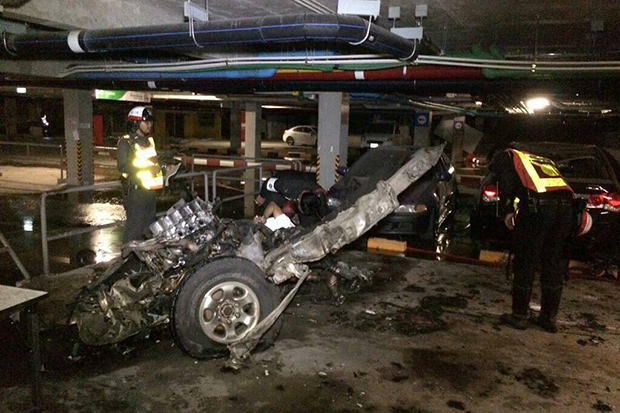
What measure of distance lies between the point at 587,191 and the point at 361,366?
4.82 metres

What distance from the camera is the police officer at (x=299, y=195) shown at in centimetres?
552

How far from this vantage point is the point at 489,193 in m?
8.12

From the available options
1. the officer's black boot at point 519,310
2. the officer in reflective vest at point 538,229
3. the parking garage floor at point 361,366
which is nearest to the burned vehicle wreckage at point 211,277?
the parking garage floor at point 361,366

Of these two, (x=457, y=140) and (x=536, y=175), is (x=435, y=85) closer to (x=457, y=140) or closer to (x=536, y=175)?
(x=536, y=175)

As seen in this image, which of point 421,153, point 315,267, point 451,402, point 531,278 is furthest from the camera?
point 315,267

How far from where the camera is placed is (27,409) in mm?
3350

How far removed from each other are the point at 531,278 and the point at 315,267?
2203 millimetres

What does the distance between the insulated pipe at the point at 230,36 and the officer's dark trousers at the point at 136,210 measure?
1.78 meters

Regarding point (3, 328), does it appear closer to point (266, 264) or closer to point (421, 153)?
point (266, 264)

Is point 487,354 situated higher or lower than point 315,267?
lower

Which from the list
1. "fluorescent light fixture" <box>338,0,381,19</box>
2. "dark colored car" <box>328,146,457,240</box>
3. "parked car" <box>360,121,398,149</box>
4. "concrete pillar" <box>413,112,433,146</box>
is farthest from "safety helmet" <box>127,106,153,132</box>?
"parked car" <box>360,121,398,149</box>

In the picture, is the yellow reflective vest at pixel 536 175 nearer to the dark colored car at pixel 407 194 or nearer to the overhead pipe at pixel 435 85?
the overhead pipe at pixel 435 85

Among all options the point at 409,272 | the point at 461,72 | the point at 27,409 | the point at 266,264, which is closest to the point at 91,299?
the point at 27,409

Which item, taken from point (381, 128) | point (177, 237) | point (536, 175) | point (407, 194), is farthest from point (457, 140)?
point (177, 237)
